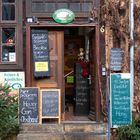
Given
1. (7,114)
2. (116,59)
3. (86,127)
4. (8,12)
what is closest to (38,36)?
(8,12)

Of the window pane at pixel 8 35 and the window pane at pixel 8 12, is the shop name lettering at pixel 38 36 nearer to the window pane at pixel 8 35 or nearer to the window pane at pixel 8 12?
the window pane at pixel 8 35

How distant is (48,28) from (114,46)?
5.47 ft

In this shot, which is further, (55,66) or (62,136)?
(55,66)

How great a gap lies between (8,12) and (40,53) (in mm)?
1251

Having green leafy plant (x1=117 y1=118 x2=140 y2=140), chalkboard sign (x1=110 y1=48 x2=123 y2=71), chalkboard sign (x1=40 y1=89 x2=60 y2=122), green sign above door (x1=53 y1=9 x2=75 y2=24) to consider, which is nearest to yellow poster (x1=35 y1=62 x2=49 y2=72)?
chalkboard sign (x1=40 y1=89 x2=60 y2=122)

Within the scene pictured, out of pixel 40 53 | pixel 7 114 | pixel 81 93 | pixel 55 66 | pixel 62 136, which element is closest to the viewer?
pixel 7 114

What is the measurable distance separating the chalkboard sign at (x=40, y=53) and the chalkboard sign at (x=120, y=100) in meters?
1.62

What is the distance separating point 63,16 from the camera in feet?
35.2

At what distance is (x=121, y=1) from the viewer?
10.9m

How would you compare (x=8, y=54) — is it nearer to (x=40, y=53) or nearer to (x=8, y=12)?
(x=40, y=53)

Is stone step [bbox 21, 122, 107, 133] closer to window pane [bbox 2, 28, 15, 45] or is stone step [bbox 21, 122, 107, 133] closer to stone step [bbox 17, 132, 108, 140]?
stone step [bbox 17, 132, 108, 140]

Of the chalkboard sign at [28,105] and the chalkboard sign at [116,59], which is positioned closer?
the chalkboard sign at [28,105]

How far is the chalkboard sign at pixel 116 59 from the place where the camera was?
35.3 feet

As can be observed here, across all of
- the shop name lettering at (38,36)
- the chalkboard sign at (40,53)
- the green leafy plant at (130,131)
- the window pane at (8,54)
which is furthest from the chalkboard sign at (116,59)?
the window pane at (8,54)
